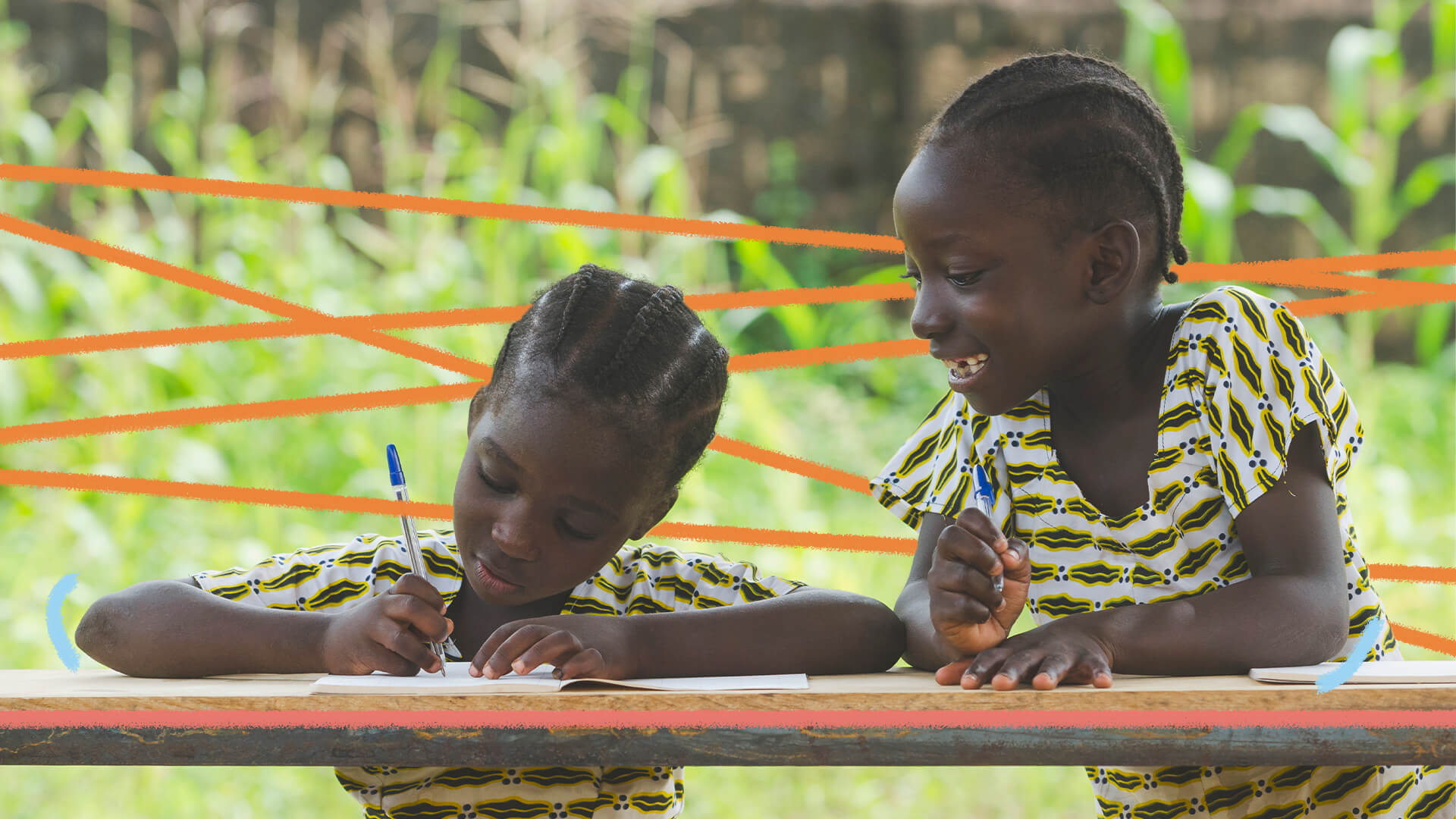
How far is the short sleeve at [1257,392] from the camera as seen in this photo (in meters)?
1.60

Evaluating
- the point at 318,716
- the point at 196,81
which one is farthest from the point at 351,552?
the point at 196,81

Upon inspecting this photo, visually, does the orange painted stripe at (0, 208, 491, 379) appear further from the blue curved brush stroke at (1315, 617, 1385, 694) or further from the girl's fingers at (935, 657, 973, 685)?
the blue curved brush stroke at (1315, 617, 1385, 694)

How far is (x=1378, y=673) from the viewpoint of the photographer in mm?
1379

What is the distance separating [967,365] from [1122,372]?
0.69ft

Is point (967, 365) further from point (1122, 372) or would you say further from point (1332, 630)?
point (1332, 630)

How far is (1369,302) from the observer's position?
7.92 ft

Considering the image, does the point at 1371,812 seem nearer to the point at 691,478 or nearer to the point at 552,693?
the point at 552,693

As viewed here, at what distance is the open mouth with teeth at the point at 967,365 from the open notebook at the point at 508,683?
0.41m

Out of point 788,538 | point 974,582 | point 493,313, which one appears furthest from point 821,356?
point 974,582

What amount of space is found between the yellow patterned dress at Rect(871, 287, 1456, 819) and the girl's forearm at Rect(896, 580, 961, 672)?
0.44 feet

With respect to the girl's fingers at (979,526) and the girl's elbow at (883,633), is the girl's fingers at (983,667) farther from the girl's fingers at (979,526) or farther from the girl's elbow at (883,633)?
the girl's elbow at (883,633)

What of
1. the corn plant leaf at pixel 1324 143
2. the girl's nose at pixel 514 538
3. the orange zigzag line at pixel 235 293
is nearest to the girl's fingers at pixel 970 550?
the girl's nose at pixel 514 538

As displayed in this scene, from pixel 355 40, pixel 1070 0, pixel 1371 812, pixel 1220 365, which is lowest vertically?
pixel 1371 812

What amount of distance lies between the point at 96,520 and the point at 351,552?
2570 mm
